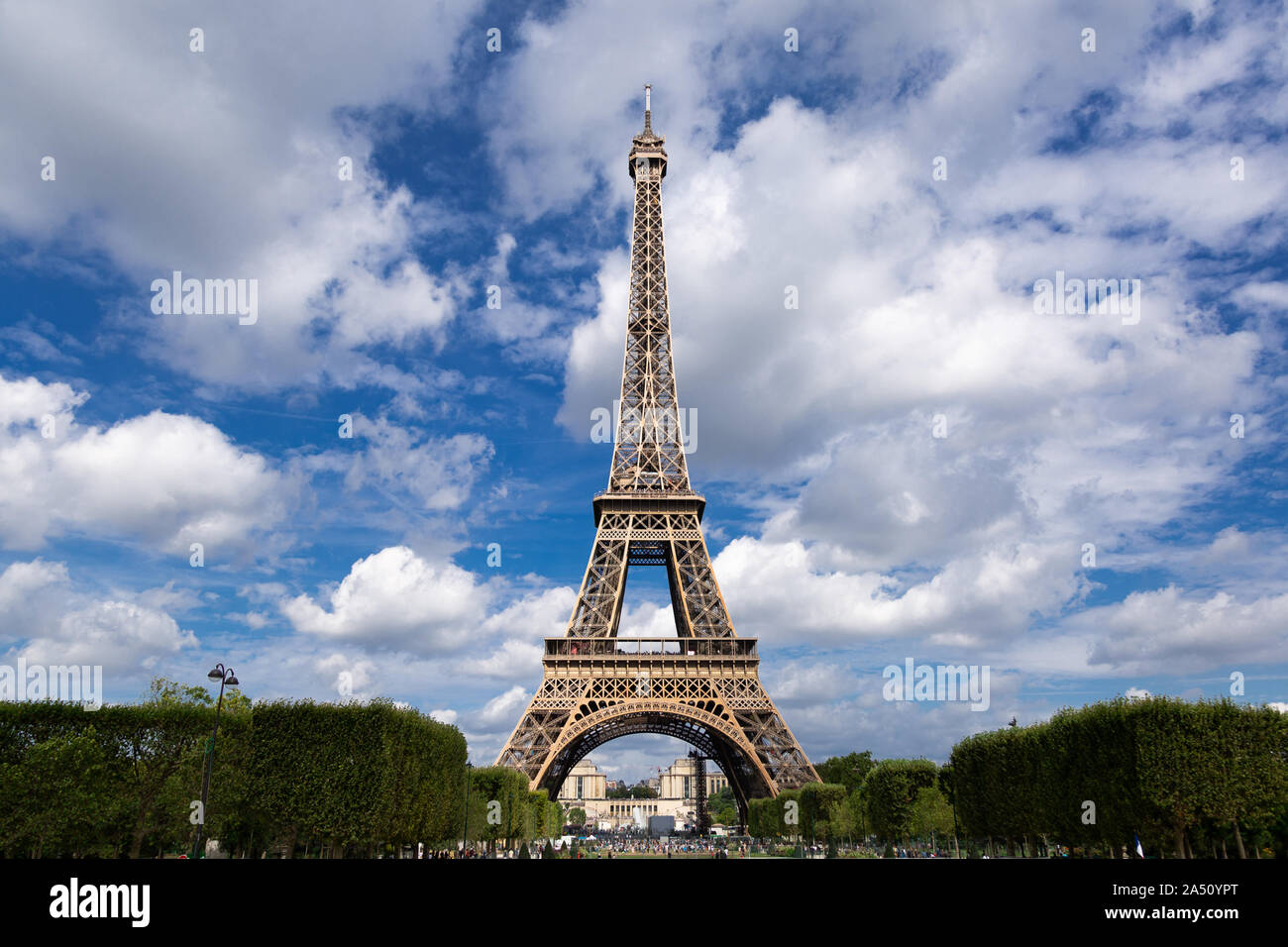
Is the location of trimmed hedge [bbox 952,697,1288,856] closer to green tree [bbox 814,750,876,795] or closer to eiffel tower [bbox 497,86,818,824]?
eiffel tower [bbox 497,86,818,824]

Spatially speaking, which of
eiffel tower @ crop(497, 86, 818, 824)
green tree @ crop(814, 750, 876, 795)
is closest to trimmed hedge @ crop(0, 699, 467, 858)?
eiffel tower @ crop(497, 86, 818, 824)

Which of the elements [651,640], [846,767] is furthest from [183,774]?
[846,767]

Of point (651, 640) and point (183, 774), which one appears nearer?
point (183, 774)

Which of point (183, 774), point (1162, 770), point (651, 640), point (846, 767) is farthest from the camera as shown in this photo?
point (846, 767)

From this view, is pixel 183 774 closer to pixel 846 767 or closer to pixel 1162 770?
pixel 1162 770

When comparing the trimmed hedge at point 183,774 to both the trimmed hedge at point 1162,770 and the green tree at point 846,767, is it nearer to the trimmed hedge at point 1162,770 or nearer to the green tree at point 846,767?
the trimmed hedge at point 1162,770

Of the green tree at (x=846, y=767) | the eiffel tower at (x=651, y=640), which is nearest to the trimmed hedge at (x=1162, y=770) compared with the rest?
the eiffel tower at (x=651, y=640)
